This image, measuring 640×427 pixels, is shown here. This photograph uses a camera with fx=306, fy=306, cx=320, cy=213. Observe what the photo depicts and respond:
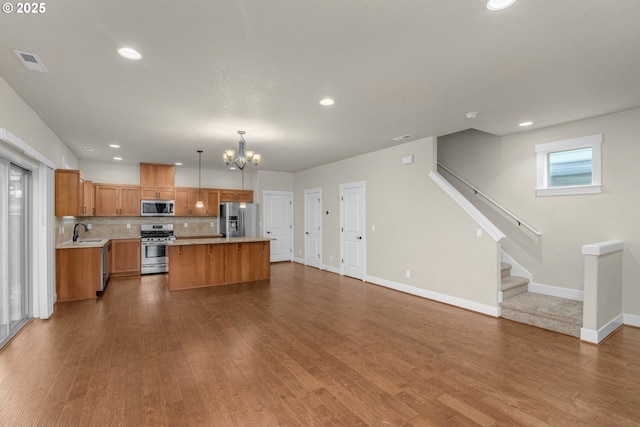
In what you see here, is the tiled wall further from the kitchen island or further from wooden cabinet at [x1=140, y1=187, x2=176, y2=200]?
the kitchen island

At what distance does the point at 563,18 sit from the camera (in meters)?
2.05

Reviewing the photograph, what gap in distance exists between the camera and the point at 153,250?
284 inches

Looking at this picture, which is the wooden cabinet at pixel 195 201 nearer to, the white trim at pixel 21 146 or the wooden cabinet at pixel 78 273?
the wooden cabinet at pixel 78 273

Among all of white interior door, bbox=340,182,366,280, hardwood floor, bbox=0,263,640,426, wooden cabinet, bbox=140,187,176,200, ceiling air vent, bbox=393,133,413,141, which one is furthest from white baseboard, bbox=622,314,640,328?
wooden cabinet, bbox=140,187,176,200

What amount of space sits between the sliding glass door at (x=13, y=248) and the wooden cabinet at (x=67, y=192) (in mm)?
623

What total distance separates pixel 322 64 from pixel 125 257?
21.6 ft

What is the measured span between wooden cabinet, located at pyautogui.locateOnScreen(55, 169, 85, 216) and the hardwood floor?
151cm

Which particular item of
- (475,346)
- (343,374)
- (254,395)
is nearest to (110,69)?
(254,395)

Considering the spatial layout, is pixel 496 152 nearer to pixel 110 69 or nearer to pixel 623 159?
pixel 623 159

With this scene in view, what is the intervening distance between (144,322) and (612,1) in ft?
17.7

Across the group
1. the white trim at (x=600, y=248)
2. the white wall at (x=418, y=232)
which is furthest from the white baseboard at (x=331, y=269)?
the white trim at (x=600, y=248)

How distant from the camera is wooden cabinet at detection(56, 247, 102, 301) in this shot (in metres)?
5.03

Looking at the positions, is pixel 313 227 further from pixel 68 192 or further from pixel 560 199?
pixel 560 199

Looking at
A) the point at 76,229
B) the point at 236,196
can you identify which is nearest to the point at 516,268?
the point at 236,196
